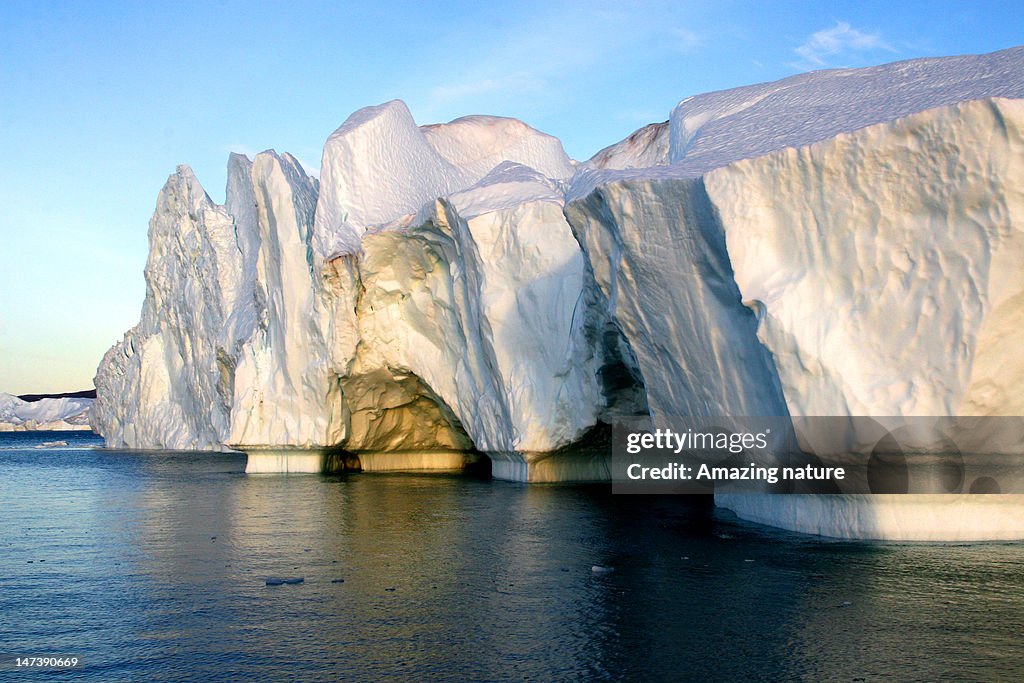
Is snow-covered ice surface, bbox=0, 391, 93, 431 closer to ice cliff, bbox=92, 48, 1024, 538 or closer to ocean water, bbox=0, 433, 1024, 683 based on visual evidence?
ice cliff, bbox=92, 48, 1024, 538

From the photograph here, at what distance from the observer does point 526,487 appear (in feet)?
57.1

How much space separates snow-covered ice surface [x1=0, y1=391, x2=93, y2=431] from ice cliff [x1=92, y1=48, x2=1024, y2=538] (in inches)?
3370

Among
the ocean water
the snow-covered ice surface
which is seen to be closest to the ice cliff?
the ocean water

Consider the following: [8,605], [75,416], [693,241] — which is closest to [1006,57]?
[693,241]

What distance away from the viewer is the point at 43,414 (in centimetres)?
10900

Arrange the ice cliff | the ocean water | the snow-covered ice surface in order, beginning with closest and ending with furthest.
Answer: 1. the ocean water
2. the ice cliff
3. the snow-covered ice surface

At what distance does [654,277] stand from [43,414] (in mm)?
112676

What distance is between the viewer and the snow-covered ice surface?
4247 inches

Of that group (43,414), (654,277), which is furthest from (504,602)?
(43,414)

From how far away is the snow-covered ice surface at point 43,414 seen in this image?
107875 millimetres

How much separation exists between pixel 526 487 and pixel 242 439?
8.95 meters

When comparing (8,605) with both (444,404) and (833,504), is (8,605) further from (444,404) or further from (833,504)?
(444,404)

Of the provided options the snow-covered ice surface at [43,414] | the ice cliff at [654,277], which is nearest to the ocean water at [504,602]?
the ice cliff at [654,277]

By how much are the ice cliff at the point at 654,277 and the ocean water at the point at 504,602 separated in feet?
5.90
